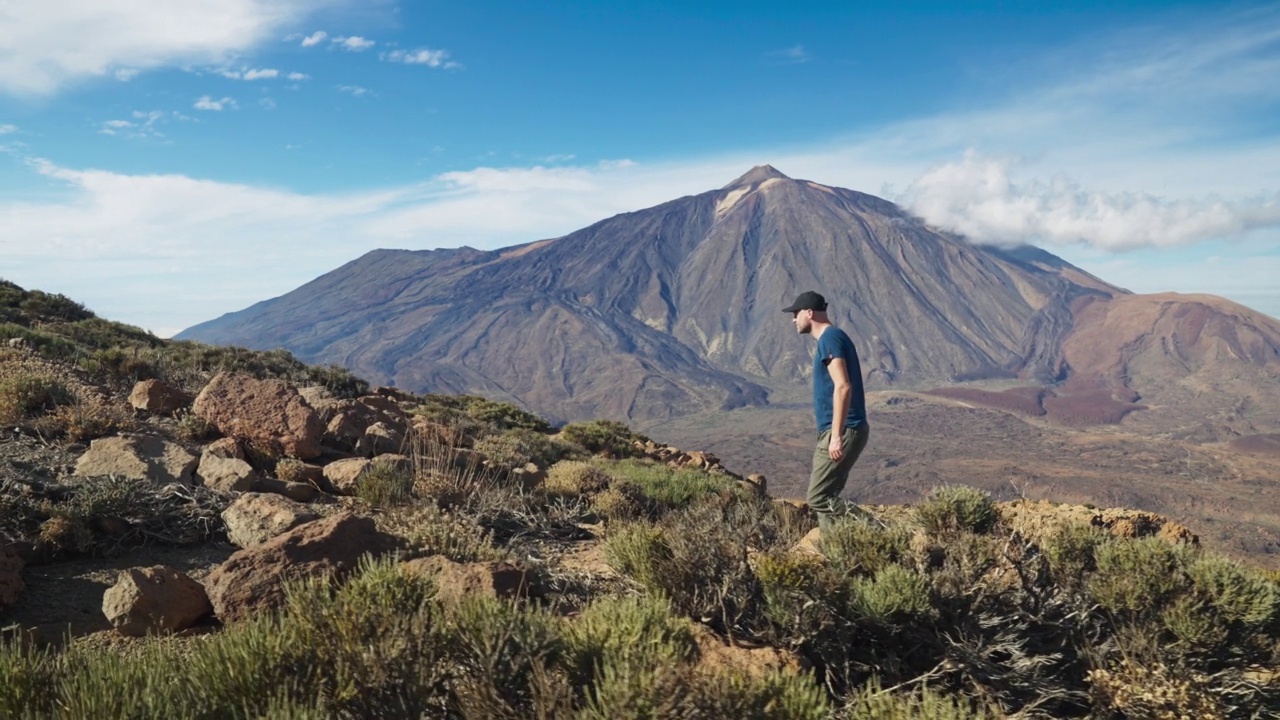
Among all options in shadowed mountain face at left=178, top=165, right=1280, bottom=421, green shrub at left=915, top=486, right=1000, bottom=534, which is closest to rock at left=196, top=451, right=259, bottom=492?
green shrub at left=915, top=486, right=1000, bottom=534

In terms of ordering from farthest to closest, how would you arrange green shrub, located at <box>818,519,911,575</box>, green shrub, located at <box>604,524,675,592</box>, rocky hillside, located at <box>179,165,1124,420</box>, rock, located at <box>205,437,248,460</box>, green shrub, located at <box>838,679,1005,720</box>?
rocky hillside, located at <box>179,165,1124,420</box> → rock, located at <box>205,437,248,460</box> → green shrub, located at <box>818,519,911,575</box> → green shrub, located at <box>604,524,675,592</box> → green shrub, located at <box>838,679,1005,720</box>

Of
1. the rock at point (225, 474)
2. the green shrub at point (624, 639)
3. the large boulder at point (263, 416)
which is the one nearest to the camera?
the green shrub at point (624, 639)

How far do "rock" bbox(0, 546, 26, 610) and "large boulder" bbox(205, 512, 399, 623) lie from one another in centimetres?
90

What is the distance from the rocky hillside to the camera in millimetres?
132875

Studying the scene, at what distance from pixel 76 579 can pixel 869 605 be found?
3916 millimetres

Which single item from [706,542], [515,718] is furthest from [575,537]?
[515,718]

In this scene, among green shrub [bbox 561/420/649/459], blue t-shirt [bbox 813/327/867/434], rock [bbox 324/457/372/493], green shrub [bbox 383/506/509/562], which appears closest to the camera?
green shrub [bbox 383/506/509/562]

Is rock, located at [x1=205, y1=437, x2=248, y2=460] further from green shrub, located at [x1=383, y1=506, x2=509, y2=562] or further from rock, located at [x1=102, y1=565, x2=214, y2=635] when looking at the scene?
rock, located at [x1=102, y1=565, x2=214, y2=635]

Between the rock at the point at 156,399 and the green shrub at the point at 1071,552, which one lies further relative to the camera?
the rock at the point at 156,399

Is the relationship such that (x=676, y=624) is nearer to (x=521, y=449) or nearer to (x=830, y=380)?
(x=830, y=380)

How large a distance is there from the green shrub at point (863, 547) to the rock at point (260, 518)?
9.64ft

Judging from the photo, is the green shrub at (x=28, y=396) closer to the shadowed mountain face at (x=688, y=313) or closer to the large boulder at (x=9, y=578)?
the large boulder at (x=9, y=578)

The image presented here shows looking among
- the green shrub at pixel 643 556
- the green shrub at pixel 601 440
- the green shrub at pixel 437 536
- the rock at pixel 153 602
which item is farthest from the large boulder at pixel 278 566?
the green shrub at pixel 601 440

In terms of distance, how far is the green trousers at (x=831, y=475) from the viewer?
462cm
